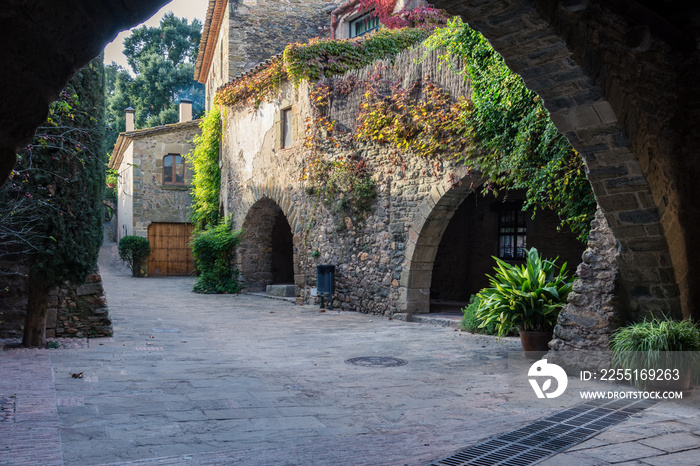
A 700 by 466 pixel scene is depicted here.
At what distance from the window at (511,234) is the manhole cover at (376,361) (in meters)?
6.61

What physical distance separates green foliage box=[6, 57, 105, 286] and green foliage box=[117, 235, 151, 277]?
14179 mm

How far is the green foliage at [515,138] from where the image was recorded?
6.67m

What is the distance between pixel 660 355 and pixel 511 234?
7.53 meters

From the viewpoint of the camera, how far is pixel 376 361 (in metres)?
6.01

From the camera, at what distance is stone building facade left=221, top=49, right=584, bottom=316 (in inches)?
368

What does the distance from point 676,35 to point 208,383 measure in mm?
5239

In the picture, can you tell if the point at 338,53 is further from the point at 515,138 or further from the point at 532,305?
the point at 532,305

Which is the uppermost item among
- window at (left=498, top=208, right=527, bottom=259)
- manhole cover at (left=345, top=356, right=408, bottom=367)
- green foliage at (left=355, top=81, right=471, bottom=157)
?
green foliage at (left=355, top=81, right=471, bottom=157)

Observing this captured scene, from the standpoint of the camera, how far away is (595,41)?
15.2 feet

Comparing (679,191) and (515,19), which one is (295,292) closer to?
(679,191)

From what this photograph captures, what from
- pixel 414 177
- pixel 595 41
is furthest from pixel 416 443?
pixel 414 177

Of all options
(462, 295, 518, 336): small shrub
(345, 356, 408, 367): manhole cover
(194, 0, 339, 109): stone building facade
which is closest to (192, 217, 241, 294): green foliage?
(194, 0, 339, 109): stone building facade

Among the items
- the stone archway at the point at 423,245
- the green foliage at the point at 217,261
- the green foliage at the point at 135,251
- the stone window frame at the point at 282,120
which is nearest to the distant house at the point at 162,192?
the green foliage at the point at 135,251

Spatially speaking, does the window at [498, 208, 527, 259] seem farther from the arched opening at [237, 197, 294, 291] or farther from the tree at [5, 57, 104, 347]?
the tree at [5, 57, 104, 347]
